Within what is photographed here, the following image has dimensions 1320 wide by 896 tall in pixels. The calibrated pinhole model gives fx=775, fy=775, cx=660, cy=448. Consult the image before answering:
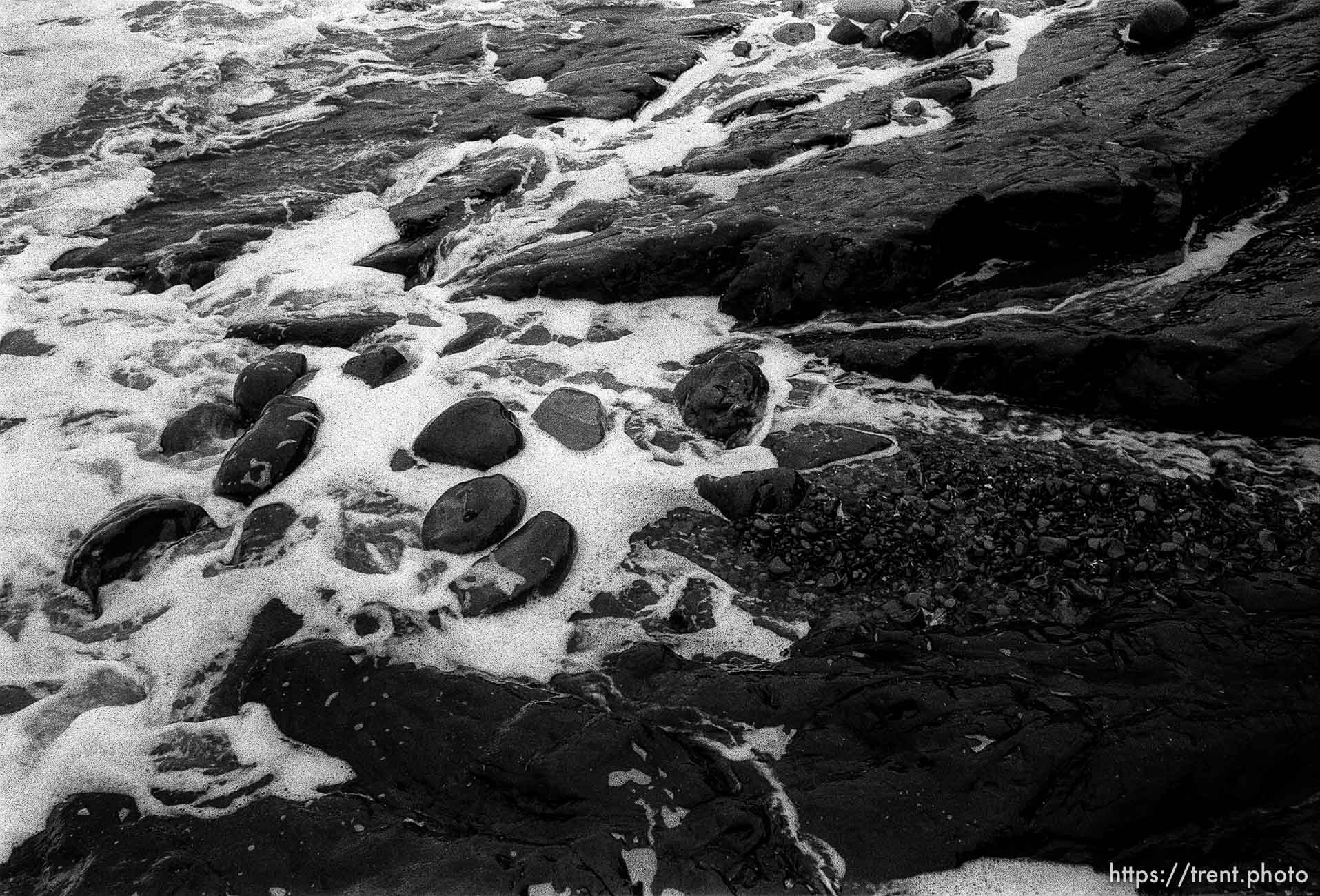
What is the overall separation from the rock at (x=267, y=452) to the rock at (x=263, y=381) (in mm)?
268

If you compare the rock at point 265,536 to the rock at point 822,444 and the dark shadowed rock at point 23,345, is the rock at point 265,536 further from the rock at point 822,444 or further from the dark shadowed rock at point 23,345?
the dark shadowed rock at point 23,345

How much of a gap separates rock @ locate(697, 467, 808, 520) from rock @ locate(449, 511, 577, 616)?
0.76 meters

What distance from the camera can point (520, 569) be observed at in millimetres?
3555

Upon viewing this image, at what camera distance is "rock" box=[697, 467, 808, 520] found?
148 inches

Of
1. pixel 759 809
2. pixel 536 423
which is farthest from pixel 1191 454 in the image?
pixel 536 423

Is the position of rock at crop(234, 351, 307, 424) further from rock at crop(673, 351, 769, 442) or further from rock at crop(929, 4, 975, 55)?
rock at crop(929, 4, 975, 55)

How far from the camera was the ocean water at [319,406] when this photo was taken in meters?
3.14

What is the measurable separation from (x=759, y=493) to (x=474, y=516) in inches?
54.9

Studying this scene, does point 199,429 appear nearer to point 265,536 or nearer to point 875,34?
point 265,536

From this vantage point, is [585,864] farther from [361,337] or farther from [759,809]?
[361,337]

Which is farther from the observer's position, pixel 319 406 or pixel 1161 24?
pixel 1161 24

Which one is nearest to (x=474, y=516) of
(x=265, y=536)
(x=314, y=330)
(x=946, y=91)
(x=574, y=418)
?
(x=574, y=418)

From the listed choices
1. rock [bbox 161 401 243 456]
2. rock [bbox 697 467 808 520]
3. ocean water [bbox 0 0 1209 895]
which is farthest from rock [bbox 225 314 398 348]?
rock [bbox 697 467 808 520]

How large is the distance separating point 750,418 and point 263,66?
8674 mm
